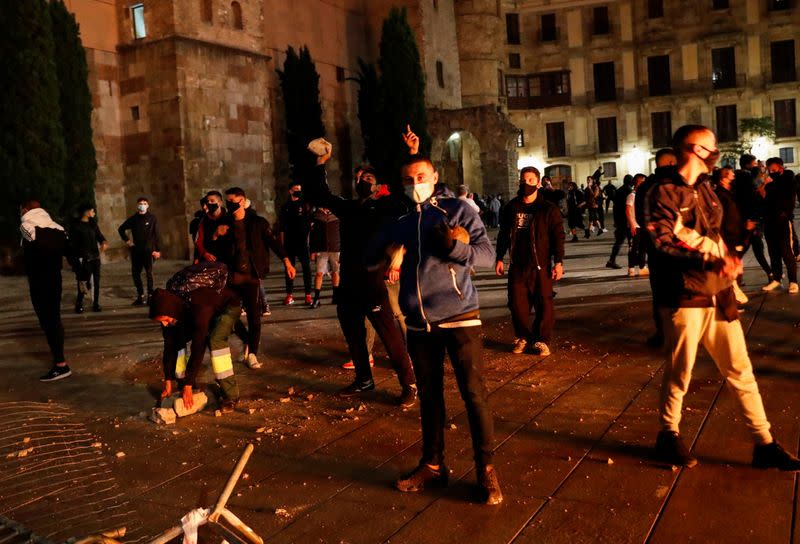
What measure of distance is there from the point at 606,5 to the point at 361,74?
85.2 feet

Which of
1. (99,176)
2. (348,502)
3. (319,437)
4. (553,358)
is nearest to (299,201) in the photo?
(553,358)

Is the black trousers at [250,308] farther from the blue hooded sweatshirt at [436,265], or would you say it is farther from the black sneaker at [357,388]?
the blue hooded sweatshirt at [436,265]

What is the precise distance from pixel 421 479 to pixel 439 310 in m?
0.92

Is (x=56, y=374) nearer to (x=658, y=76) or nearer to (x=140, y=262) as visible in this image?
(x=140, y=262)

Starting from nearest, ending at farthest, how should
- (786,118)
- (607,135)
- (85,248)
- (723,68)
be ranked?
(85,248), (786,118), (723,68), (607,135)

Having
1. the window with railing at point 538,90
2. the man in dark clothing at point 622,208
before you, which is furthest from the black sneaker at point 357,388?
the window with railing at point 538,90

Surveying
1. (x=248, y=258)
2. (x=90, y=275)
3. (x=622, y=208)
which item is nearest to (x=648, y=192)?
(x=248, y=258)

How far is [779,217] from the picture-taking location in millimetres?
10734

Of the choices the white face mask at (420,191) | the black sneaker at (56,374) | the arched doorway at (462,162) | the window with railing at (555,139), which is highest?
the window with railing at (555,139)

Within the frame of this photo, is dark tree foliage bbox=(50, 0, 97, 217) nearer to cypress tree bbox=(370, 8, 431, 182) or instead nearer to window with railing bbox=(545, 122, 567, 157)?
cypress tree bbox=(370, 8, 431, 182)

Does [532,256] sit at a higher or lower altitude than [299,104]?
lower

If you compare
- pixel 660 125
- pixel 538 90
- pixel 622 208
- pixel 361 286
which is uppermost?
pixel 538 90

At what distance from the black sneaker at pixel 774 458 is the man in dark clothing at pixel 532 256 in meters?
3.39

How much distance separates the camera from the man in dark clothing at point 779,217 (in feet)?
35.0
